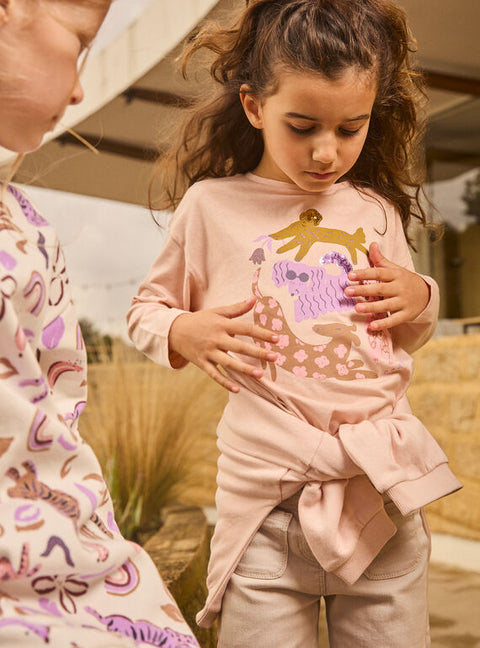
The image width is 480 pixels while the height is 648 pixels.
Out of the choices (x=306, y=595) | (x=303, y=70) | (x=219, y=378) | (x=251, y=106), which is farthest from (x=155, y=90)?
(x=306, y=595)

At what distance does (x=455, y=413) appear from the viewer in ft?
11.0

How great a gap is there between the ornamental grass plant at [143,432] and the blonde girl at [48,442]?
161 cm

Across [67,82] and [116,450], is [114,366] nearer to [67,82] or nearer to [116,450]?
[116,450]

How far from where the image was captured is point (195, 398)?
2.66 m

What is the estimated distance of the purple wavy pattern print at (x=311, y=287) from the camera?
3.37 feet

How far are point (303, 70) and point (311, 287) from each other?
28 cm

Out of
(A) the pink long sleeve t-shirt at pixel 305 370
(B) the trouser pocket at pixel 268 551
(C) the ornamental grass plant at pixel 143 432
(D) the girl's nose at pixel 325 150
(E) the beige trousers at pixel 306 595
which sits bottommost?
(C) the ornamental grass plant at pixel 143 432

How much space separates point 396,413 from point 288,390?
0.17 meters

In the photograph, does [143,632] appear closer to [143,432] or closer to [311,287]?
[311,287]

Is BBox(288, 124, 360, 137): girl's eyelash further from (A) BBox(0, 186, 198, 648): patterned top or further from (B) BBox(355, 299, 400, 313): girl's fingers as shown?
(A) BBox(0, 186, 198, 648): patterned top

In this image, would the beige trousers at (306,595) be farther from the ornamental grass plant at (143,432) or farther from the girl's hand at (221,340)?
the ornamental grass plant at (143,432)

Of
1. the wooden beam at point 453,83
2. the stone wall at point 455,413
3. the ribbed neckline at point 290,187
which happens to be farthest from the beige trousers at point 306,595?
the wooden beam at point 453,83

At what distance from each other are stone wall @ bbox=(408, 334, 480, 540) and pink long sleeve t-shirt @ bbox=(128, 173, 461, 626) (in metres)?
2.28

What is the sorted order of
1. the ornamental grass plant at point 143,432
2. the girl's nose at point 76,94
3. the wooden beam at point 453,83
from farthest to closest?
the wooden beam at point 453,83, the ornamental grass plant at point 143,432, the girl's nose at point 76,94
